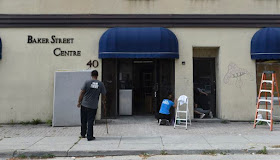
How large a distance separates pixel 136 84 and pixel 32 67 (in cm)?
451

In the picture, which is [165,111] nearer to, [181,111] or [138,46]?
[181,111]

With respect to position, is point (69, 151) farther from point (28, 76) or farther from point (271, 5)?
point (271, 5)

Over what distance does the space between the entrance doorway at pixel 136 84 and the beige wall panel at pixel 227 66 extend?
601mm

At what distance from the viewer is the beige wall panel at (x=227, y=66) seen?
31.4ft

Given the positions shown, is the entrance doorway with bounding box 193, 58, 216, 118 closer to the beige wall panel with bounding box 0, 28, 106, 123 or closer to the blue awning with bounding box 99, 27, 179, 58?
the blue awning with bounding box 99, 27, 179, 58

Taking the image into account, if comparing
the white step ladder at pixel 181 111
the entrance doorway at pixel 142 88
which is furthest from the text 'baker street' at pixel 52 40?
the white step ladder at pixel 181 111

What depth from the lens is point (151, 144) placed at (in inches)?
251

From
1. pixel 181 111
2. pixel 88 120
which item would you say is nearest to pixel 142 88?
pixel 181 111

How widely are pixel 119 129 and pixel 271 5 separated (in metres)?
7.87

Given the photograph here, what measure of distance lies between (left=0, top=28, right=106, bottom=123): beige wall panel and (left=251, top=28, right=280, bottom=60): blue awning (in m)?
6.20

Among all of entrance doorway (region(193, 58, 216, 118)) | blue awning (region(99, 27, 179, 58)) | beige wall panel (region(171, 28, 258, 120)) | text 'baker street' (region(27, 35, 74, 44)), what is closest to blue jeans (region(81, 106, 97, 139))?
blue awning (region(99, 27, 179, 58))

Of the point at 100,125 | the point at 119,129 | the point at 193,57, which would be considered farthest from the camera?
the point at 193,57

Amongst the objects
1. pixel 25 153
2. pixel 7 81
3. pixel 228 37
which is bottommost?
pixel 25 153

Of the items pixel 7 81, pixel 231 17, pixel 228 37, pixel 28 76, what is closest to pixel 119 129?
pixel 28 76
